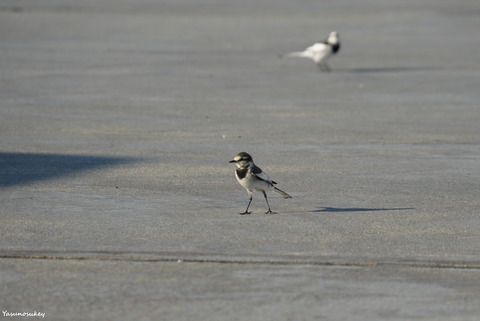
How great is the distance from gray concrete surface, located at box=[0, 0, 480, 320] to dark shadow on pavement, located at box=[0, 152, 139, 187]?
0.04 meters

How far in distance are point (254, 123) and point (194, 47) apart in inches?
432

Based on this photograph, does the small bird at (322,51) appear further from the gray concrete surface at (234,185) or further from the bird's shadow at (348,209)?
the bird's shadow at (348,209)

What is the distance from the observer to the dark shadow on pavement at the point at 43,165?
32.4 ft

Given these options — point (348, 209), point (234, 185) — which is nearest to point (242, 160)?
point (348, 209)

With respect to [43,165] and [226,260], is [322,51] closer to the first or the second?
[43,165]

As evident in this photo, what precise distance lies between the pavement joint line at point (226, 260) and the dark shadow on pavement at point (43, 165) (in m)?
2.77

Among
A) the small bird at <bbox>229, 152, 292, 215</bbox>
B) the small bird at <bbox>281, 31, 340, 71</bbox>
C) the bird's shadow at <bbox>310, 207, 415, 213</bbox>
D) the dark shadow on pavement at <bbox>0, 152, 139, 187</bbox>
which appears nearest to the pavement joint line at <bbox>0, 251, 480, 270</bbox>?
the small bird at <bbox>229, 152, 292, 215</bbox>

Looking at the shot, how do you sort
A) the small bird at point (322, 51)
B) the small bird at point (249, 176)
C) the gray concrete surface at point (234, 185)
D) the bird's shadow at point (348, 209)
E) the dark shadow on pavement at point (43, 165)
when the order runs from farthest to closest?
the small bird at point (322, 51)
the dark shadow on pavement at point (43, 165)
the bird's shadow at point (348, 209)
the small bird at point (249, 176)
the gray concrete surface at point (234, 185)

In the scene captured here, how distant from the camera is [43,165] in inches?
416

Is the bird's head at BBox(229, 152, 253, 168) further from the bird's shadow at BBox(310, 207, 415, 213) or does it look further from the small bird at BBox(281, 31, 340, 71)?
the small bird at BBox(281, 31, 340, 71)

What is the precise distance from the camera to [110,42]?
25.2m

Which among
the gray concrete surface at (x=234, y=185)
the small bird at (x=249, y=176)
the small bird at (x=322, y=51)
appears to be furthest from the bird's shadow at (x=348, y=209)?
the small bird at (x=322, y=51)

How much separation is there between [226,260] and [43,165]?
4204 mm

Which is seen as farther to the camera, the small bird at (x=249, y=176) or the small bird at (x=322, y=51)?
the small bird at (x=322, y=51)
